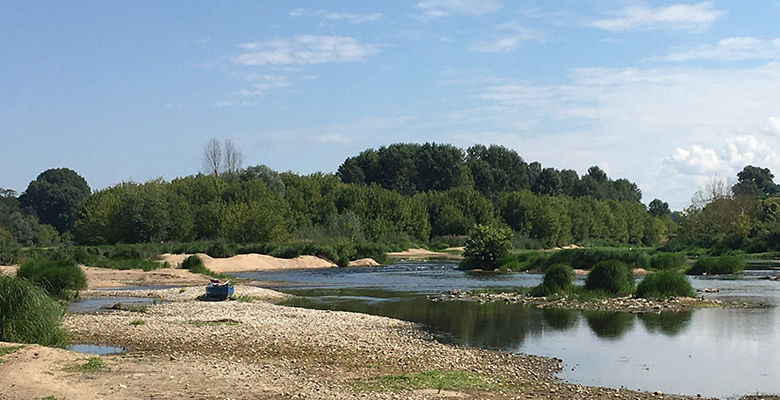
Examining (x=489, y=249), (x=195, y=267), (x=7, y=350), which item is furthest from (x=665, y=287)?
(x=195, y=267)

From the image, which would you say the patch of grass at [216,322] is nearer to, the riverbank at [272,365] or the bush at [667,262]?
the riverbank at [272,365]

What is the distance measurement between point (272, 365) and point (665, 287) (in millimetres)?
21065

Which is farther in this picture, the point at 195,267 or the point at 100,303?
the point at 195,267

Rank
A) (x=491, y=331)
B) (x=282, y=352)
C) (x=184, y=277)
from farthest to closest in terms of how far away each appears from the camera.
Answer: (x=184, y=277), (x=491, y=331), (x=282, y=352)

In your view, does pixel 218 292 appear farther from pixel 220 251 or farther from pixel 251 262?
pixel 220 251

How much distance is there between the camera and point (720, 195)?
100125 mm

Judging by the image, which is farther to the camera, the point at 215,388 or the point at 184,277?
the point at 184,277

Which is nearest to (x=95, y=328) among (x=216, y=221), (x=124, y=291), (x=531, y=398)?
(x=531, y=398)

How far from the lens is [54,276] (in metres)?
31.2

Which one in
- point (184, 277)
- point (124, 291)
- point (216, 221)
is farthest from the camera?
point (216, 221)

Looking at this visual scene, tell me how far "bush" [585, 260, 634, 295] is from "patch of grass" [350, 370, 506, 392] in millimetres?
18969

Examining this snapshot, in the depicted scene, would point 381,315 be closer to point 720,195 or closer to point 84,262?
point 84,262

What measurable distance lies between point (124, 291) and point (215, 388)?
25.6 meters

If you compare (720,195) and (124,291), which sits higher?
(720,195)
